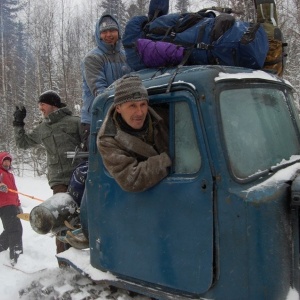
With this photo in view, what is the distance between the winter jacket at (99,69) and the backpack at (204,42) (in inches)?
34.1

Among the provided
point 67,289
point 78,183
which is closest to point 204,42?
point 78,183

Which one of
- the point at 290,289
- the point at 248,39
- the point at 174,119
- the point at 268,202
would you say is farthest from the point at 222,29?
the point at 290,289

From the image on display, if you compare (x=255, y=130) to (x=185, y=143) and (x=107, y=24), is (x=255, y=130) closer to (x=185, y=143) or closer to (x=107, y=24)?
(x=185, y=143)

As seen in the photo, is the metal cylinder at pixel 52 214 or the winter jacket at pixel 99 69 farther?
the winter jacket at pixel 99 69

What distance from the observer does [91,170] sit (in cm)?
290

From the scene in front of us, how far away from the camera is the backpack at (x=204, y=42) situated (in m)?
2.74

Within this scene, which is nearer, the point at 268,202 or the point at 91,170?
the point at 268,202

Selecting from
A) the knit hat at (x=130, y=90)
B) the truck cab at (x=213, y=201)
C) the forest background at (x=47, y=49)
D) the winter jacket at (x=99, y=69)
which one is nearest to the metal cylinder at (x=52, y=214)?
the truck cab at (x=213, y=201)

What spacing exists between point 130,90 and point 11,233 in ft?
16.6

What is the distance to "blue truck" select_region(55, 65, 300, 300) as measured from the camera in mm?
2158

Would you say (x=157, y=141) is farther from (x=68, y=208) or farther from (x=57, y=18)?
(x=57, y=18)

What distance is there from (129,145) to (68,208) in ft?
3.91

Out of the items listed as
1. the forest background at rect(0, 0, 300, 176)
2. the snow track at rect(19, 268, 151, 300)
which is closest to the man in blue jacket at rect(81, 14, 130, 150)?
the snow track at rect(19, 268, 151, 300)

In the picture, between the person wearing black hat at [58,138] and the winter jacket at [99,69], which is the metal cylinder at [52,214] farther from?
the winter jacket at [99,69]
